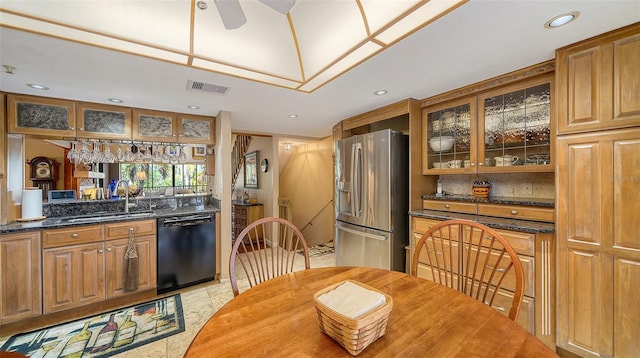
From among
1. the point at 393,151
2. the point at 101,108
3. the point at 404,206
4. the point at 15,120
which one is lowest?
the point at 404,206

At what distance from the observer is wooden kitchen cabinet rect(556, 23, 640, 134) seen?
4.89ft

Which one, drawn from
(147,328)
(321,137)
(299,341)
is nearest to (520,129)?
(299,341)

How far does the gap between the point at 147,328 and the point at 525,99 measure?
3937mm

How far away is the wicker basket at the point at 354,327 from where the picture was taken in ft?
2.46

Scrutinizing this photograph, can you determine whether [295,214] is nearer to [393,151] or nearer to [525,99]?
[393,151]

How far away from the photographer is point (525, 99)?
83.9 inches

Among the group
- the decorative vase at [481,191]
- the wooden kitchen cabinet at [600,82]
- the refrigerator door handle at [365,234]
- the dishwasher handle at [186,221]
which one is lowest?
the refrigerator door handle at [365,234]

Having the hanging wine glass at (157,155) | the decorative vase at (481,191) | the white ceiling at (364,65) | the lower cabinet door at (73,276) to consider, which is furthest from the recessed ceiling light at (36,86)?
the decorative vase at (481,191)

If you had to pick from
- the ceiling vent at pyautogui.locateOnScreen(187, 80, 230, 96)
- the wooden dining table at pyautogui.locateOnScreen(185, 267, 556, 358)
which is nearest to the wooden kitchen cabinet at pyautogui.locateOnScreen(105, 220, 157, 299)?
the ceiling vent at pyautogui.locateOnScreen(187, 80, 230, 96)

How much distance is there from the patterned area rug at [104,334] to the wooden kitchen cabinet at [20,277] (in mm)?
211

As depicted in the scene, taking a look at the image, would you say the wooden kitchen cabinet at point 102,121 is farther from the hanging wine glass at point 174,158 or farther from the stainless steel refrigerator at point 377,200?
the stainless steel refrigerator at point 377,200

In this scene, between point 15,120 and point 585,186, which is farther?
point 15,120

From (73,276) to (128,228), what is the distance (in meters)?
0.60

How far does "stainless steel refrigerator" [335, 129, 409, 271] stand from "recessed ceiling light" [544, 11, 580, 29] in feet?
4.90
